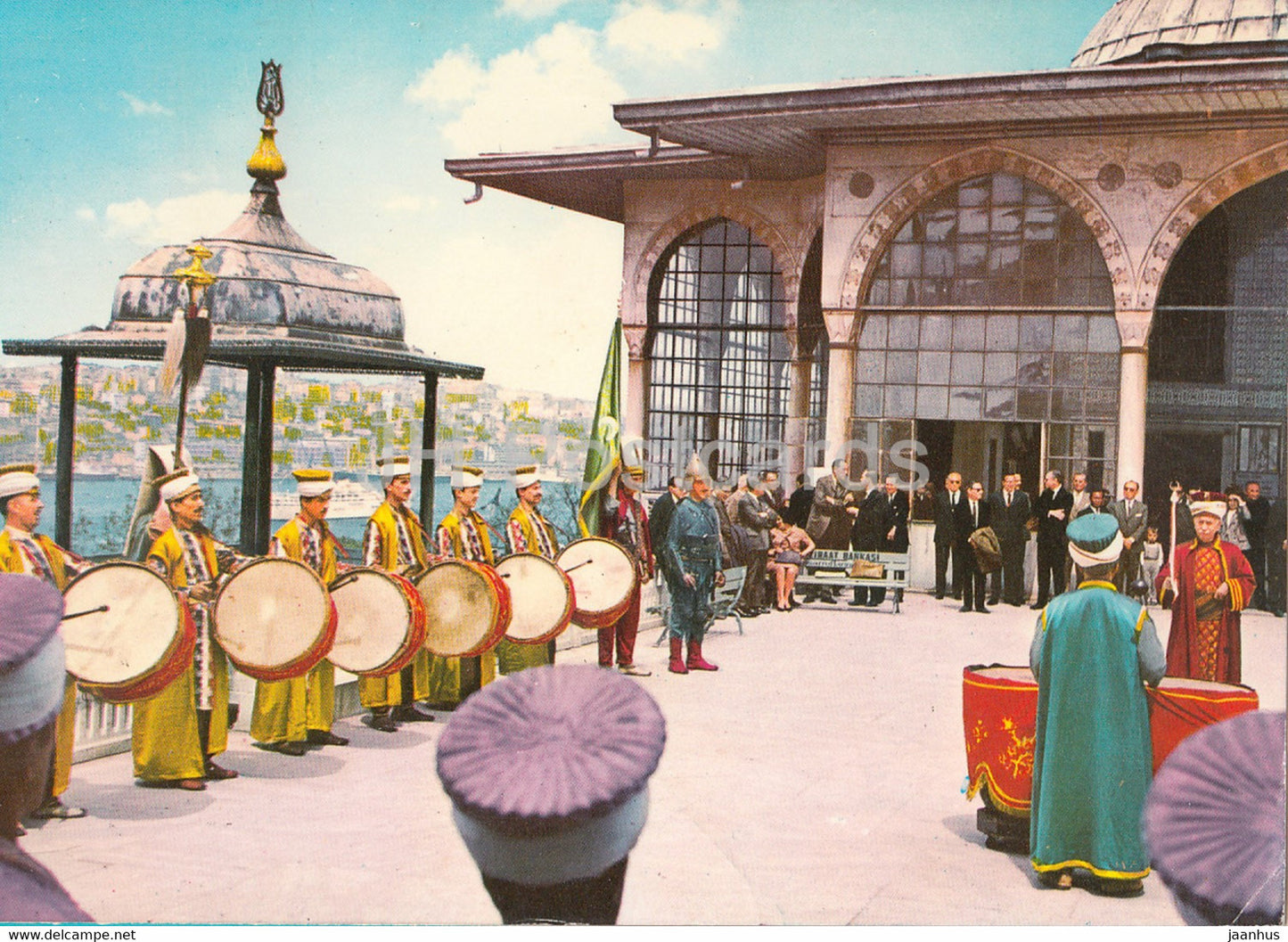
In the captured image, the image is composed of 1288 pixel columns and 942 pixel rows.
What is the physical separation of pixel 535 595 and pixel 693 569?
1784 mm

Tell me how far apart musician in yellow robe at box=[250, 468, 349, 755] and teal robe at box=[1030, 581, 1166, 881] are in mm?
2951

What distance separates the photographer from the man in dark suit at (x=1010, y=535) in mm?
6564

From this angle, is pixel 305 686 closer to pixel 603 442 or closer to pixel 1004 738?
pixel 603 442

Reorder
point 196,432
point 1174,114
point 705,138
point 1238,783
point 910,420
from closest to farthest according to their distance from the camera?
point 1238,783, point 196,432, point 1174,114, point 705,138, point 910,420

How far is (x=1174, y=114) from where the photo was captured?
7836mm

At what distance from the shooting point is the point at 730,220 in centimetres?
1262

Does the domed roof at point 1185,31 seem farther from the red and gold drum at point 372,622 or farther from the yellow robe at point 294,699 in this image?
the yellow robe at point 294,699

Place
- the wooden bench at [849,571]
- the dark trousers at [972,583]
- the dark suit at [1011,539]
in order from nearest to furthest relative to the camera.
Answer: the dark suit at [1011,539] → the dark trousers at [972,583] → the wooden bench at [849,571]

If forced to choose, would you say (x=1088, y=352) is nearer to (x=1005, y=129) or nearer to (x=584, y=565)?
(x=1005, y=129)

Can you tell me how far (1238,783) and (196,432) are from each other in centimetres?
482

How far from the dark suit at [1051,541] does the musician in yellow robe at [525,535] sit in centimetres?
232

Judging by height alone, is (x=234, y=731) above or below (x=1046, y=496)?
below

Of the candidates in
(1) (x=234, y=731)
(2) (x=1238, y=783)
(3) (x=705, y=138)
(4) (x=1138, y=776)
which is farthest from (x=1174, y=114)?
(2) (x=1238, y=783)

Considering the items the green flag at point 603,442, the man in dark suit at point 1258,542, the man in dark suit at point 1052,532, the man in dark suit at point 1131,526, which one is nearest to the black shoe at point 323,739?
the green flag at point 603,442
